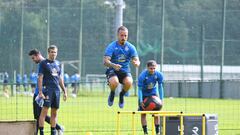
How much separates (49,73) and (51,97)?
522 millimetres

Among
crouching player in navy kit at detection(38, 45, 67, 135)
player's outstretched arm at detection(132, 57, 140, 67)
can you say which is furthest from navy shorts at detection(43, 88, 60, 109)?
player's outstretched arm at detection(132, 57, 140, 67)

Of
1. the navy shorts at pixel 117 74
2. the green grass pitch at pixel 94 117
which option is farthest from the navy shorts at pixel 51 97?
the green grass pitch at pixel 94 117

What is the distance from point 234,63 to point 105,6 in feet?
28.6

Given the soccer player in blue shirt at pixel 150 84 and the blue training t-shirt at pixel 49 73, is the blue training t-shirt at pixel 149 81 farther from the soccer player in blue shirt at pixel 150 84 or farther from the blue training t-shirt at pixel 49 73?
the blue training t-shirt at pixel 49 73

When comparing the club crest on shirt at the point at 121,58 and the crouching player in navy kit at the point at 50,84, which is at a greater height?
the club crest on shirt at the point at 121,58

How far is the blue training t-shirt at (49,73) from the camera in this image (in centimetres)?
1695

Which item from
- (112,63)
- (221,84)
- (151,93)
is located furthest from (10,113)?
(221,84)

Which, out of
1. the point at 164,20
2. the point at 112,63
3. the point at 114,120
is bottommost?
the point at 114,120

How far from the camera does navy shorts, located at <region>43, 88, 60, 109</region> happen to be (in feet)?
55.4

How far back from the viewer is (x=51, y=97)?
16.9 m

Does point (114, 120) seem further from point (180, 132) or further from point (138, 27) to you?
point (138, 27)

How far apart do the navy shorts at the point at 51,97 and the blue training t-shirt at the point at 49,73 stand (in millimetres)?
88

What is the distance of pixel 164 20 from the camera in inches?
1890

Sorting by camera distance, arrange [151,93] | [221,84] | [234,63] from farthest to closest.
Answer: [234,63] < [221,84] < [151,93]
